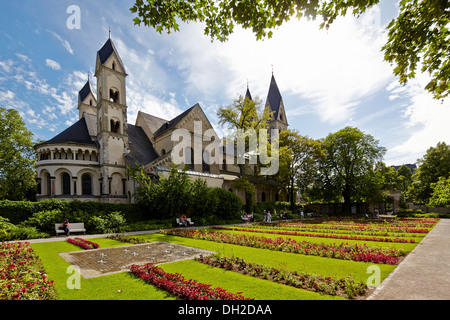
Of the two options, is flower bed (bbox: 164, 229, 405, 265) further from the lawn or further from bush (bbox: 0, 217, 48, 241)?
bush (bbox: 0, 217, 48, 241)

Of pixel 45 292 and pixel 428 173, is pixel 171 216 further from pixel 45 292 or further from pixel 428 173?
pixel 428 173

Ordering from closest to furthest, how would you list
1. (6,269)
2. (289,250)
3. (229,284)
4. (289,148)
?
(229,284), (6,269), (289,250), (289,148)

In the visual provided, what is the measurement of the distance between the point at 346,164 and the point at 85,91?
162 feet

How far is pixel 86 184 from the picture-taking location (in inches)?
1114

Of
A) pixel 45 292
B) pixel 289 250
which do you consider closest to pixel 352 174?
pixel 289 250

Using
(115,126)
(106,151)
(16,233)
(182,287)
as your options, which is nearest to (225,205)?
(16,233)

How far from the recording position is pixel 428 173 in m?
39.6

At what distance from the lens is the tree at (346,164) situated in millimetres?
38938

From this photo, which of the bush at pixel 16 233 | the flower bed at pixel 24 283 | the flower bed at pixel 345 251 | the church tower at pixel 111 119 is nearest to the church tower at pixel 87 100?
the church tower at pixel 111 119

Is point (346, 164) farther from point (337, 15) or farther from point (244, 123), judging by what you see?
point (337, 15)

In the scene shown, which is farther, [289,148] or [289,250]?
[289,148]

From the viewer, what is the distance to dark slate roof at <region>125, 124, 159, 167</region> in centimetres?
3122

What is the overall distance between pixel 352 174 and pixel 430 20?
131ft

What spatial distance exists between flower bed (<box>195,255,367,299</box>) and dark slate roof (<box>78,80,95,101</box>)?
4538 cm
